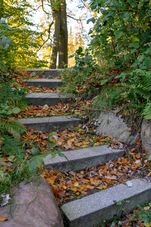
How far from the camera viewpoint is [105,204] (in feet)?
8.59

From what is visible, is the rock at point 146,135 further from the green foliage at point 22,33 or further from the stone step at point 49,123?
the green foliage at point 22,33

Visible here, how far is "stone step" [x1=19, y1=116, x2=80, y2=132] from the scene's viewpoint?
146 inches

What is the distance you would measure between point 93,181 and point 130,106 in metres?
1.21

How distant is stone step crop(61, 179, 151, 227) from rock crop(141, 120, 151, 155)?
497mm

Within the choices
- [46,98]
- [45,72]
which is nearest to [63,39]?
[45,72]

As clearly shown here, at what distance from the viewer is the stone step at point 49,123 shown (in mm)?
3701

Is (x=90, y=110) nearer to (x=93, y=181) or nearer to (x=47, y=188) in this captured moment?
(x=93, y=181)

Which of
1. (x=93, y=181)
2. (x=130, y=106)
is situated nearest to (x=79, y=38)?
(x=130, y=106)

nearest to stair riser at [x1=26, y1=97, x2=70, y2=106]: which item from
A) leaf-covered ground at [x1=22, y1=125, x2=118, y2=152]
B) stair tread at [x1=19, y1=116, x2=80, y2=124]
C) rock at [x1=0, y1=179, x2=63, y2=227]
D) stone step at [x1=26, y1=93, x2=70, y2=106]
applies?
stone step at [x1=26, y1=93, x2=70, y2=106]

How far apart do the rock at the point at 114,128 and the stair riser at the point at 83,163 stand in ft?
0.85

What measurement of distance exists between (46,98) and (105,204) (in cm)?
226

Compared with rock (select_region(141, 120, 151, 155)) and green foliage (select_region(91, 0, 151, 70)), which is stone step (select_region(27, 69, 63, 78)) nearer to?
green foliage (select_region(91, 0, 151, 70))

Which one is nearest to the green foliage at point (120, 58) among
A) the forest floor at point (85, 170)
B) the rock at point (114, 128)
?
the rock at point (114, 128)

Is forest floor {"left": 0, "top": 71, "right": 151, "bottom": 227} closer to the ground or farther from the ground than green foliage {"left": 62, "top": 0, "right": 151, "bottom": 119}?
closer to the ground
